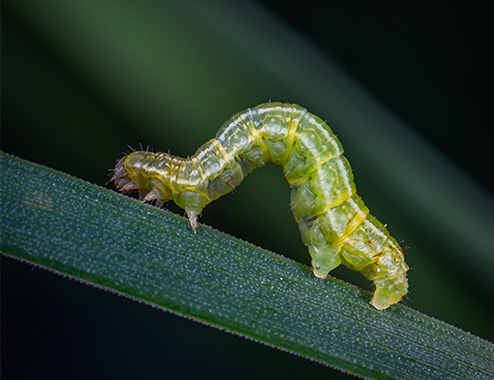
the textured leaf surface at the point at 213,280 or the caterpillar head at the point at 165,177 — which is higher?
the caterpillar head at the point at 165,177

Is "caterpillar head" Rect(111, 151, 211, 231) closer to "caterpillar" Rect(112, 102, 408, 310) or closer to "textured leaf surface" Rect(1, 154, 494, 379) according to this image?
"caterpillar" Rect(112, 102, 408, 310)

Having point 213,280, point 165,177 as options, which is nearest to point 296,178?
point 165,177

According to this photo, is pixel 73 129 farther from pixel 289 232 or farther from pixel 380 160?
pixel 380 160

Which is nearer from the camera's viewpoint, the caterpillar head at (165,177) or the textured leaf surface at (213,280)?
the textured leaf surface at (213,280)

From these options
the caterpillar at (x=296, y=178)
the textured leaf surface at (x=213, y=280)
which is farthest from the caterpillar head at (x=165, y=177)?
the textured leaf surface at (x=213, y=280)

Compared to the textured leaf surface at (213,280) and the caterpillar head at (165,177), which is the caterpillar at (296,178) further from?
the textured leaf surface at (213,280)

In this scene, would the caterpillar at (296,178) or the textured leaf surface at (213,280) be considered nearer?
the textured leaf surface at (213,280)

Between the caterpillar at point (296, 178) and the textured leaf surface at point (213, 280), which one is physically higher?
the caterpillar at point (296, 178)
